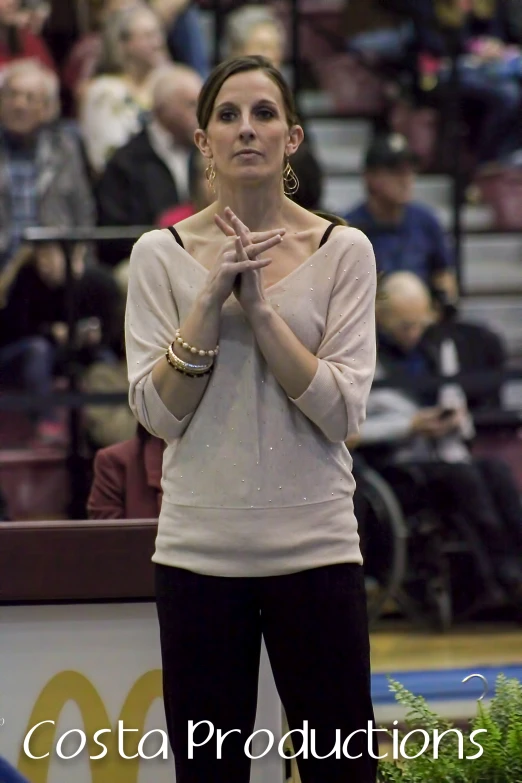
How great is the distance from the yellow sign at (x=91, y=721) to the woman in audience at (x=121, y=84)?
12.9 ft

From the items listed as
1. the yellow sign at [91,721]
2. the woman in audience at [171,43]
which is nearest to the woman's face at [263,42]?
the woman in audience at [171,43]

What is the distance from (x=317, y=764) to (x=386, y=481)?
3.42 metres

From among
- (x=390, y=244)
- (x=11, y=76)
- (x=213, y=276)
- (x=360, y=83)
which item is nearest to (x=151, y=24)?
(x=11, y=76)

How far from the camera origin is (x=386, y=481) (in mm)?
5566

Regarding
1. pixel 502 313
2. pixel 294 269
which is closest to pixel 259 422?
pixel 294 269

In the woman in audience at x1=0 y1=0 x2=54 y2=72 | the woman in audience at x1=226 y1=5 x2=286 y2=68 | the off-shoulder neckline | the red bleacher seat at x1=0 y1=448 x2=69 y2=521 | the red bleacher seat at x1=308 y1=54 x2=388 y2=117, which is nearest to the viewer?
the off-shoulder neckline

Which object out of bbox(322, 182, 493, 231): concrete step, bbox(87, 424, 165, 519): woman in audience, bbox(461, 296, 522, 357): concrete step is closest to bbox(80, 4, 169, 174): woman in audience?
bbox(322, 182, 493, 231): concrete step

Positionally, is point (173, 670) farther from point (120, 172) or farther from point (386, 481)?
point (120, 172)

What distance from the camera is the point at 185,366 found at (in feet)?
6.88

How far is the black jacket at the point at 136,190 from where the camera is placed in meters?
5.97

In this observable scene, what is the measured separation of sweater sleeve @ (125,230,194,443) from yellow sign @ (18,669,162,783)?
638mm

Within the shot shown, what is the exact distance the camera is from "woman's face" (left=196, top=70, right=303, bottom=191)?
2.13 meters

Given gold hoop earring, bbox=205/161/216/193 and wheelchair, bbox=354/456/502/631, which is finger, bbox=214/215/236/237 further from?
wheelchair, bbox=354/456/502/631

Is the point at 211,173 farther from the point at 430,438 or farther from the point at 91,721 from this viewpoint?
the point at 430,438
